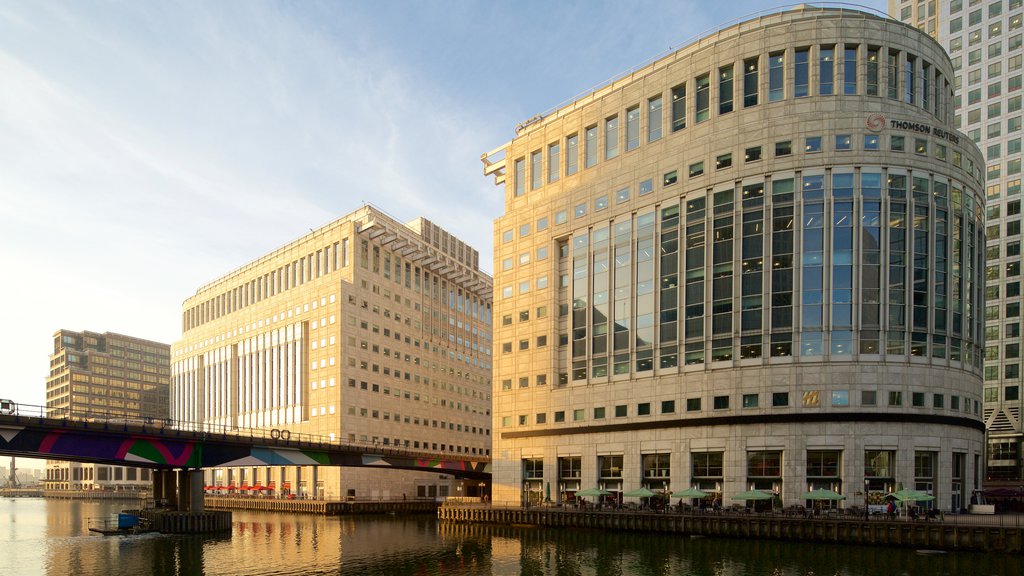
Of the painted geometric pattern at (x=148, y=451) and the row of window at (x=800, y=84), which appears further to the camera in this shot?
the row of window at (x=800, y=84)

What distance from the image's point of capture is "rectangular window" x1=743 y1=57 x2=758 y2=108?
9644cm

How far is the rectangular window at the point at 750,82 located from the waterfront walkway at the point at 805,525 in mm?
51380

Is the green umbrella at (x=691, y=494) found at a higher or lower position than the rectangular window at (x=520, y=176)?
lower

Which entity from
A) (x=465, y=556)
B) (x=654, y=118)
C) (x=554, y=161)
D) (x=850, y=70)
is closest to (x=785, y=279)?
(x=850, y=70)

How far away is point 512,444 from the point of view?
117125mm

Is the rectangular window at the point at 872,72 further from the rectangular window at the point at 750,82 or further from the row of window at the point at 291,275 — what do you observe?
the row of window at the point at 291,275

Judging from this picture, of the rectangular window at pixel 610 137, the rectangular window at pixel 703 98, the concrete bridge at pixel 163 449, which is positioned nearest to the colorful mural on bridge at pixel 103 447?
the concrete bridge at pixel 163 449

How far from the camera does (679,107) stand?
104 meters

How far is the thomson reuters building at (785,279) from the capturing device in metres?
87.1

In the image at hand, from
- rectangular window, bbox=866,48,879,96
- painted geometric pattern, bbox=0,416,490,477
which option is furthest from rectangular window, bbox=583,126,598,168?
painted geometric pattern, bbox=0,416,490,477

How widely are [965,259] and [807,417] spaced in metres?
29.8

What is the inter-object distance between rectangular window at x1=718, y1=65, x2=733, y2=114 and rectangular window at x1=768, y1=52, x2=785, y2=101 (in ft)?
17.2

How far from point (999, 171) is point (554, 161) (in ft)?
277

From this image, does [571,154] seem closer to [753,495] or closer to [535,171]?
[535,171]
